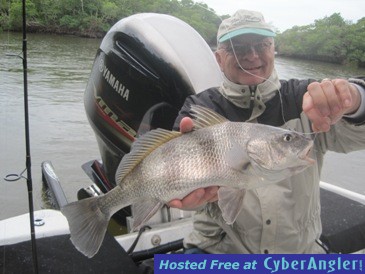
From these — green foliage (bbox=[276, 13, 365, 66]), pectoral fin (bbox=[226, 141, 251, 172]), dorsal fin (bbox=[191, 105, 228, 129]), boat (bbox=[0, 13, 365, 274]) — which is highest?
dorsal fin (bbox=[191, 105, 228, 129])

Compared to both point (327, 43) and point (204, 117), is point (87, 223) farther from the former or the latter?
point (327, 43)

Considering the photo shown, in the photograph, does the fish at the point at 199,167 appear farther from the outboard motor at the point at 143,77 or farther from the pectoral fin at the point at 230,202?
the outboard motor at the point at 143,77

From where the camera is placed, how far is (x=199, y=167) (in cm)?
189

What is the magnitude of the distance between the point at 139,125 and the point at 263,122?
121cm

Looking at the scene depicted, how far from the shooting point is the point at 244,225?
7.32 ft

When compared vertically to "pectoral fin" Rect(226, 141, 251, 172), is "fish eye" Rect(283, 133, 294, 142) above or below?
above

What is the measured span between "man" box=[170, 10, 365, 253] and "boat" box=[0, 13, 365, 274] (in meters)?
0.47

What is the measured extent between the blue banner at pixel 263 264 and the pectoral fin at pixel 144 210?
20cm

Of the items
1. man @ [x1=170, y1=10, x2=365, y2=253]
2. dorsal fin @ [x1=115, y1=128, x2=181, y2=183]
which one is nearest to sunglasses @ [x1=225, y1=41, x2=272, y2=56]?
man @ [x1=170, y1=10, x2=365, y2=253]

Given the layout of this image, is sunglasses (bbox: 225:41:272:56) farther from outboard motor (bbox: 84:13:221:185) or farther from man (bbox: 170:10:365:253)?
outboard motor (bbox: 84:13:221:185)

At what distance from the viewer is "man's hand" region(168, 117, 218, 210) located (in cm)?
196

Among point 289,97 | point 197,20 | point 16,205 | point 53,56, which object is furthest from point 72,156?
point 53,56

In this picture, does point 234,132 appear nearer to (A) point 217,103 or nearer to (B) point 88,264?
(A) point 217,103

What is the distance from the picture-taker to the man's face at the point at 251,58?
2396 millimetres
